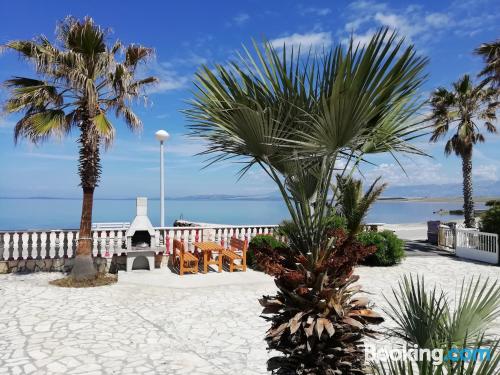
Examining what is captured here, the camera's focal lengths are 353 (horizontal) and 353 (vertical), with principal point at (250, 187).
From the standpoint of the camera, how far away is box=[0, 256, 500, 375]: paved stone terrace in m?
4.78

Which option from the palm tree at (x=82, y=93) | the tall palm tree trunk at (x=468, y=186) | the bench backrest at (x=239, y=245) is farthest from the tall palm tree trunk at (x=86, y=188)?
the tall palm tree trunk at (x=468, y=186)

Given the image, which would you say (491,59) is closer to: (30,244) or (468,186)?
(468,186)

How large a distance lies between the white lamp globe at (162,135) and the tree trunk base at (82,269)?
5.53 metres

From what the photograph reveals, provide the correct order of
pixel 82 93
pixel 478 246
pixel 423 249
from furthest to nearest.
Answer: pixel 423 249
pixel 478 246
pixel 82 93

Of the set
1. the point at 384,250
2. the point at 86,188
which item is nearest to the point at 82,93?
the point at 86,188

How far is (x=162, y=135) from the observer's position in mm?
13555

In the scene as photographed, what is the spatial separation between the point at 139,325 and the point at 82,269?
4.17 m

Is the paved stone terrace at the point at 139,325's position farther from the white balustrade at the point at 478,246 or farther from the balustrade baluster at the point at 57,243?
the white balustrade at the point at 478,246

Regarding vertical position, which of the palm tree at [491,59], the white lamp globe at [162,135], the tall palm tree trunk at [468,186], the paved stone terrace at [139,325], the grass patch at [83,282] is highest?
the palm tree at [491,59]

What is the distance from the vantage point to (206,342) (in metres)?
5.62

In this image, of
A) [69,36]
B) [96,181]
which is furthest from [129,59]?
[96,181]

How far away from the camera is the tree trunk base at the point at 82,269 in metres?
9.54

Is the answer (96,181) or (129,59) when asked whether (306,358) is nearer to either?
(96,181)

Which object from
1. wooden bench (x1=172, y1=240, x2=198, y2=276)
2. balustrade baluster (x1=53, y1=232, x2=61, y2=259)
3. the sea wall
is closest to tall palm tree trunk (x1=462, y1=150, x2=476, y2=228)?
wooden bench (x1=172, y1=240, x2=198, y2=276)
